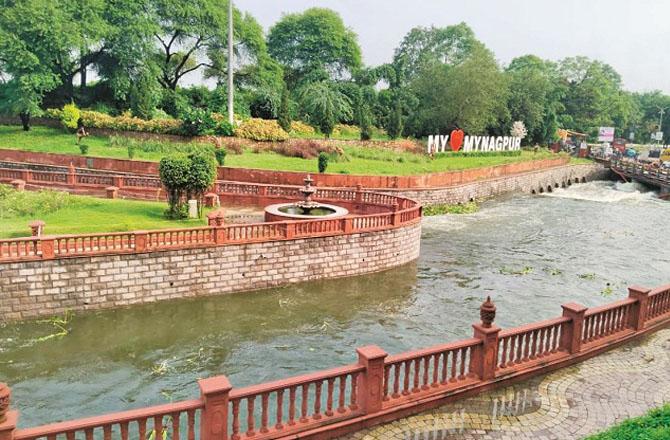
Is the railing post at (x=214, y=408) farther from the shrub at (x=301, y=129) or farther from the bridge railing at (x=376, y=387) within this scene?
the shrub at (x=301, y=129)

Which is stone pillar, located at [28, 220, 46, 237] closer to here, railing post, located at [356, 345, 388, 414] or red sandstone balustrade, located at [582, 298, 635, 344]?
railing post, located at [356, 345, 388, 414]

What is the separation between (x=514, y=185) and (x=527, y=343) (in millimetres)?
39466

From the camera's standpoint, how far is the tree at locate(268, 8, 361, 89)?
61.6 m

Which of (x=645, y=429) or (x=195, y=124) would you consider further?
(x=195, y=124)

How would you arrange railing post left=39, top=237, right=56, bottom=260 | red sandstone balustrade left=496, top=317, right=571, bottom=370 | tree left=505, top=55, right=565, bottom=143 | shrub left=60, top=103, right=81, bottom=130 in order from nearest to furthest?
1. red sandstone balustrade left=496, top=317, right=571, bottom=370
2. railing post left=39, top=237, right=56, bottom=260
3. shrub left=60, top=103, right=81, bottom=130
4. tree left=505, top=55, right=565, bottom=143

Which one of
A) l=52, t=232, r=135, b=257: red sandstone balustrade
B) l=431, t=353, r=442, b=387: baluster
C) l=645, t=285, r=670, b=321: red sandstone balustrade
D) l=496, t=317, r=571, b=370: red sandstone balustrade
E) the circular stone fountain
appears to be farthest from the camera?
the circular stone fountain

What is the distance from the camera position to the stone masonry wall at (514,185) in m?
34.2

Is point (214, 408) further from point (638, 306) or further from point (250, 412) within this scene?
point (638, 306)

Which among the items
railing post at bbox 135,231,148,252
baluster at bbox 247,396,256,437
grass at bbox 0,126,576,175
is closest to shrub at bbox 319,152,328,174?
grass at bbox 0,126,576,175

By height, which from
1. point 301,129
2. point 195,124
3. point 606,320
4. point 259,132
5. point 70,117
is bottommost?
point 606,320

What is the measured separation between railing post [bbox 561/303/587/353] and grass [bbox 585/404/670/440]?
8.70 ft

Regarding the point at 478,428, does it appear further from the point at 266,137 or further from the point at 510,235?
the point at 266,137

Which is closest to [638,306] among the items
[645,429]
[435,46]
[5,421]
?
[645,429]

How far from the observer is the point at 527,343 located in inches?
377
